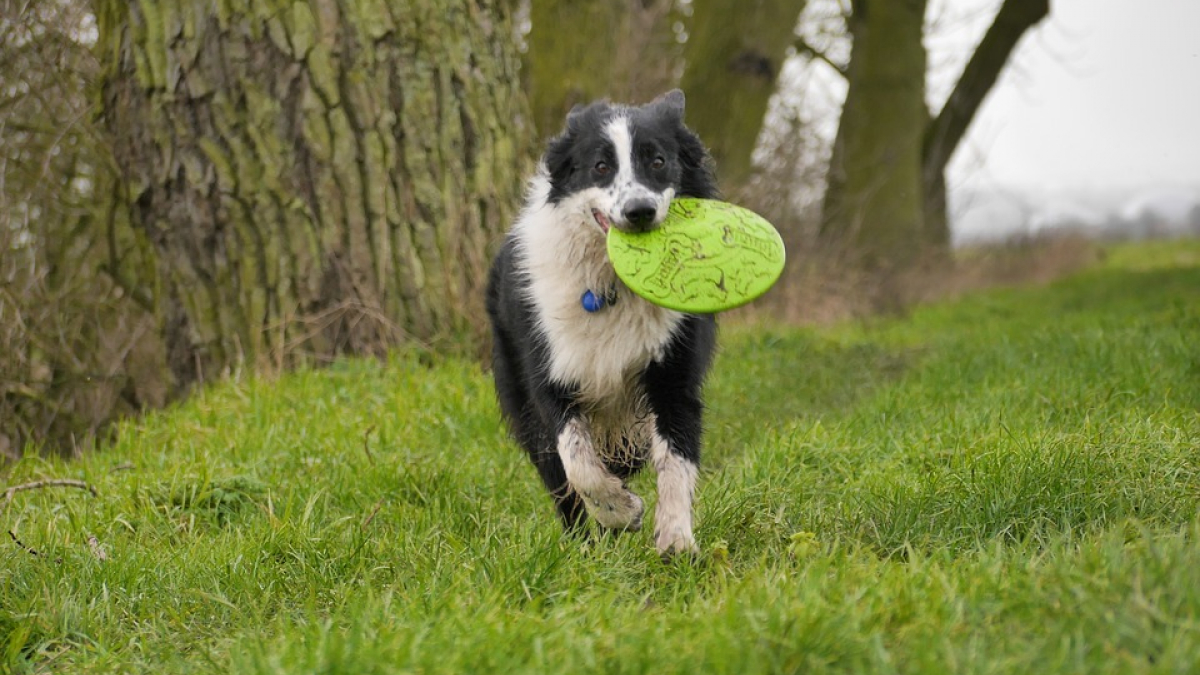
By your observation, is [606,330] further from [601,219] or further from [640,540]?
[640,540]

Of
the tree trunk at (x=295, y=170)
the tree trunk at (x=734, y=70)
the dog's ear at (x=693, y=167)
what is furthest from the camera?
the tree trunk at (x=734, y=70)

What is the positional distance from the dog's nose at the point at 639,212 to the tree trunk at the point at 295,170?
3004mm

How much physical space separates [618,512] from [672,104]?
1.48 m

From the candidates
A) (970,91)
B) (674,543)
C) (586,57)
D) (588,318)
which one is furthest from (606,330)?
(970,91)

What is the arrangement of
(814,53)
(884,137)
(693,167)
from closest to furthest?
(693,167) → (884,137) → (814,53)

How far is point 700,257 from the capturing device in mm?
3824

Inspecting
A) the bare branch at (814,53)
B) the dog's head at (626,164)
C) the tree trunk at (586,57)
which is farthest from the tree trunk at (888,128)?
the dog's head at (626,164)

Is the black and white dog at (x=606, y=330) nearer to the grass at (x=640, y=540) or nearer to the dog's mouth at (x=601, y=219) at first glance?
the dog's mouth at (x=601, y=219)

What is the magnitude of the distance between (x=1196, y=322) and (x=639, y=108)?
5167 millimetres

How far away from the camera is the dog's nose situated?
3.70 m

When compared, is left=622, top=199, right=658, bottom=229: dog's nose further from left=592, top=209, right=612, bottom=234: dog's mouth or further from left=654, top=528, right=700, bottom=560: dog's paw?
left=654, top=528, right=700, bottom=560: dog's paw

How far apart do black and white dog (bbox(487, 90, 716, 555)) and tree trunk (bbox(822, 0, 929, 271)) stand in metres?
10.4

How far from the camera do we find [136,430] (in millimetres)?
5578

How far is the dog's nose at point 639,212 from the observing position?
3.70 metres
